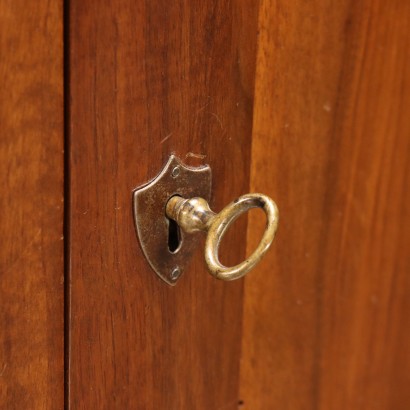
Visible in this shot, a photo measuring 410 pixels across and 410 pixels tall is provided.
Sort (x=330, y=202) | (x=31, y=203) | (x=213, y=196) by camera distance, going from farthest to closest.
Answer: (x=330, y=202) → (x=213, y=196) → (x=31, y=203)

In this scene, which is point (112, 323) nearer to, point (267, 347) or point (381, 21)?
point (267, 347)

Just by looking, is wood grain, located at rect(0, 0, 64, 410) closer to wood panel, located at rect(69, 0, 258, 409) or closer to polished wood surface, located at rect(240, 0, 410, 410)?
wood panel, located at rect(69, 0, 258, 409)

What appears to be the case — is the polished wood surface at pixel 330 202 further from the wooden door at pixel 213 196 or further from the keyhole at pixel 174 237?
the keyhole at pixel 174 237

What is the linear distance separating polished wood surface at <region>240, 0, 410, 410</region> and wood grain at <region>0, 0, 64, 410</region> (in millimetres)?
204

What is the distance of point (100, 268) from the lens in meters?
0.47

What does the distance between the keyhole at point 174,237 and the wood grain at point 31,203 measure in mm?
89

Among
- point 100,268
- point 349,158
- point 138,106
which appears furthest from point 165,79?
point 349,158

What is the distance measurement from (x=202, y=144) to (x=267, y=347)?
25 centimetres

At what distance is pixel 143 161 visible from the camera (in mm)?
473

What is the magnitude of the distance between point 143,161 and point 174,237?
0.07 m

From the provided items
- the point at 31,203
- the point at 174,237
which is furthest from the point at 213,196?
the point at 31,203

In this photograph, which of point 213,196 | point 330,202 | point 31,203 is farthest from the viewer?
point 330,202

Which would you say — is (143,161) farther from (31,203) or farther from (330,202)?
(330,202)

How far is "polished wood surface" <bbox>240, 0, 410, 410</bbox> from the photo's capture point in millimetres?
599
